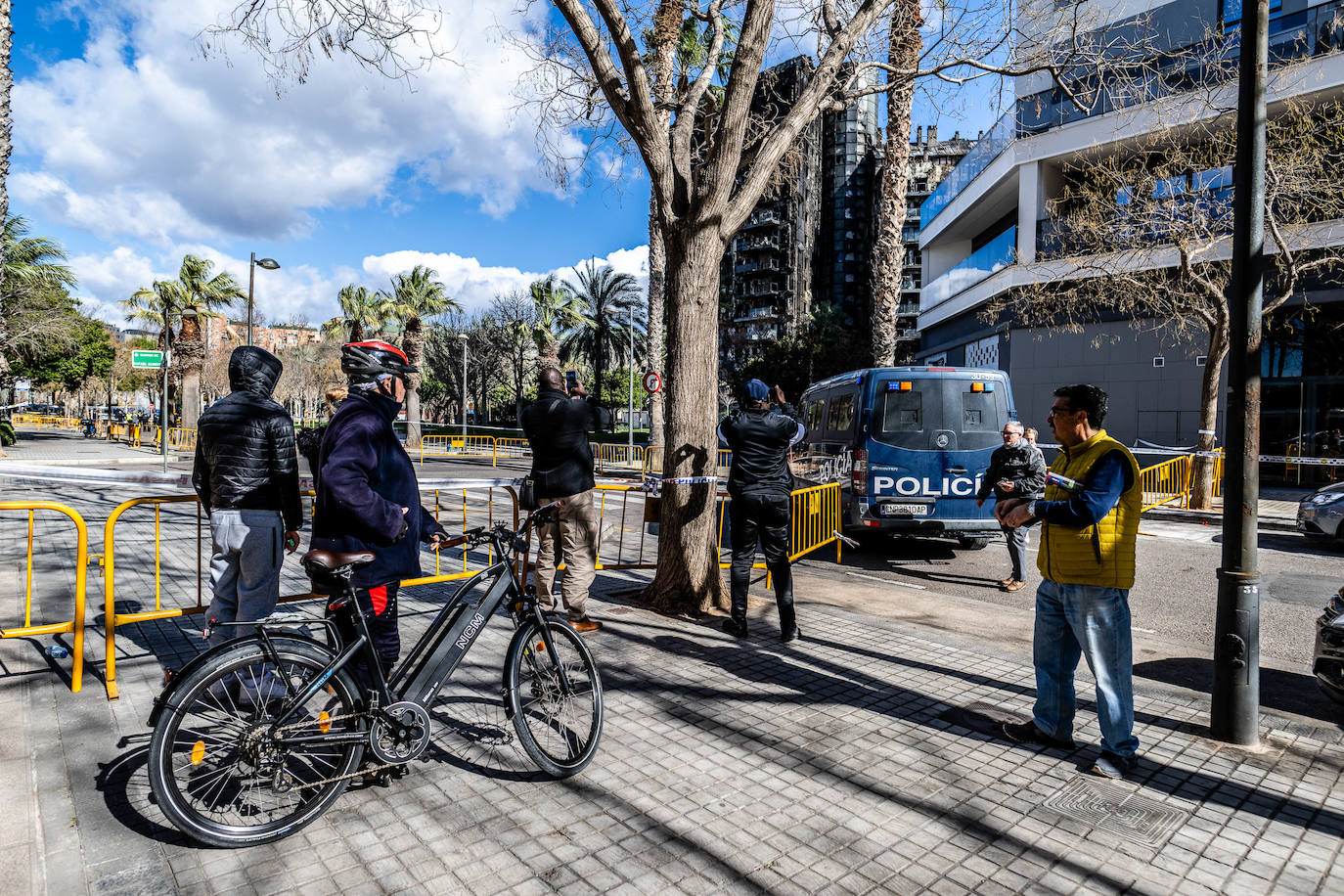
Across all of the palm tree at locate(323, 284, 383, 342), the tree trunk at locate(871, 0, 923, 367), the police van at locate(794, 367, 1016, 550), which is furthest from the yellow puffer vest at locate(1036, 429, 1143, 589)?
the palm tree at locate(323, 284, 383, 342)

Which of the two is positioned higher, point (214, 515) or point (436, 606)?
point (214, 515)

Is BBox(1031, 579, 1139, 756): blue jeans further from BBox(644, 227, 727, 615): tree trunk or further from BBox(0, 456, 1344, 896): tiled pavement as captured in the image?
BBox(644, 227, 727, 615): tree trunk

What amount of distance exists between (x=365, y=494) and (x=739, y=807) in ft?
6.91

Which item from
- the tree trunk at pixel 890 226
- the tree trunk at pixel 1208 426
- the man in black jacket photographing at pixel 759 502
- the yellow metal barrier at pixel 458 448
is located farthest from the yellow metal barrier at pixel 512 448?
the man in black jacket photographing at pixel 759 502

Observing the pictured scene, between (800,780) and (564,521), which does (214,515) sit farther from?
(800,780)

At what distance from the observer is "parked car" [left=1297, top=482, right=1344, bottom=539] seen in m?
10.7

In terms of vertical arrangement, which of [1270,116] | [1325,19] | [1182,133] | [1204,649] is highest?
[1325,19]

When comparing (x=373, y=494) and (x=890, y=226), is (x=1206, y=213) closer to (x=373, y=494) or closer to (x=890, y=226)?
(x=890, y=226)

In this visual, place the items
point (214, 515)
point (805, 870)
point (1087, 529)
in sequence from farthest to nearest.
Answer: point (214, 515) < point (1087, 529) < point (805, 870)

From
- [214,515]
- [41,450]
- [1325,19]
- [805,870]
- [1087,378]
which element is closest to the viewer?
[805,870]

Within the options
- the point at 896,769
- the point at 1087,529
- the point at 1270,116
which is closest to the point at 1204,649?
the point at 1087,529

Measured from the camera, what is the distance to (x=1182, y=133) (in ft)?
54.2

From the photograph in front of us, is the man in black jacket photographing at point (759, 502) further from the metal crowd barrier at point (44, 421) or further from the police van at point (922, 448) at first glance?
the metal crowd barrier at point (44, 421)

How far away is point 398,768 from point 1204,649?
5.95 m
